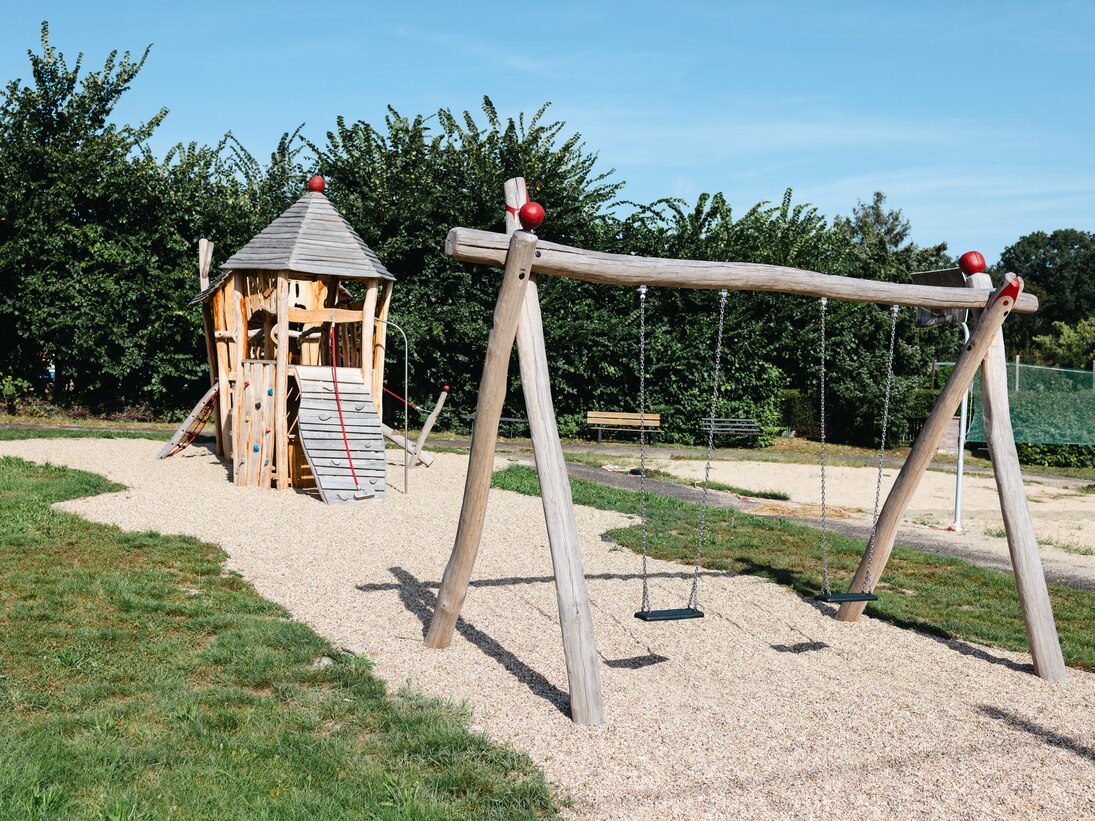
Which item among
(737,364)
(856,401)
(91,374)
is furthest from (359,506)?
(856,401)

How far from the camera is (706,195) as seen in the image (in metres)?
23.0

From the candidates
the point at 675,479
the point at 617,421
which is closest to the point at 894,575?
the point at 675,479

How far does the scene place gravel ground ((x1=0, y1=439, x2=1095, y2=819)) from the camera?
12.4ft

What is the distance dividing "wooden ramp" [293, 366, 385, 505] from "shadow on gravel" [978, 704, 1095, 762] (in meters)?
7.37

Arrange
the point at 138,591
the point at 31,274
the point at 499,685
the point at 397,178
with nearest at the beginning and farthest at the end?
the point at 499,685
the point at 138,591
the point at 31,274
the point at 397,178

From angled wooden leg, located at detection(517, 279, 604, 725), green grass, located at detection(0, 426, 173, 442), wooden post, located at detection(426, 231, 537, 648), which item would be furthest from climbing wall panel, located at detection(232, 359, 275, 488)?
angled wooden leg, located at detection(517, 279, 604, 725)

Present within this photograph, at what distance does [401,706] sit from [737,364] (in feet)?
63.0

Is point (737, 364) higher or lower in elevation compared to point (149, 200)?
lower

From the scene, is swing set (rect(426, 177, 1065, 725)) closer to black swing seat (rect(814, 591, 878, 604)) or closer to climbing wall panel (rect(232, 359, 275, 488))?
black swing seat (rect(814, 591, 878, 604))

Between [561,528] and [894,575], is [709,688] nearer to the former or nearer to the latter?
[561,528]

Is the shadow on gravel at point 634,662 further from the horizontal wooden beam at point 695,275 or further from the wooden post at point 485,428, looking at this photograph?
the horizontal wooden beam at point 695,275

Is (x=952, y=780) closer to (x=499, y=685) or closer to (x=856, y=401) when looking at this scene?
(x=499, y=685)

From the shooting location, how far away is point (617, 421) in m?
21.7

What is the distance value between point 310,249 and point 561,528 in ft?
27.6
